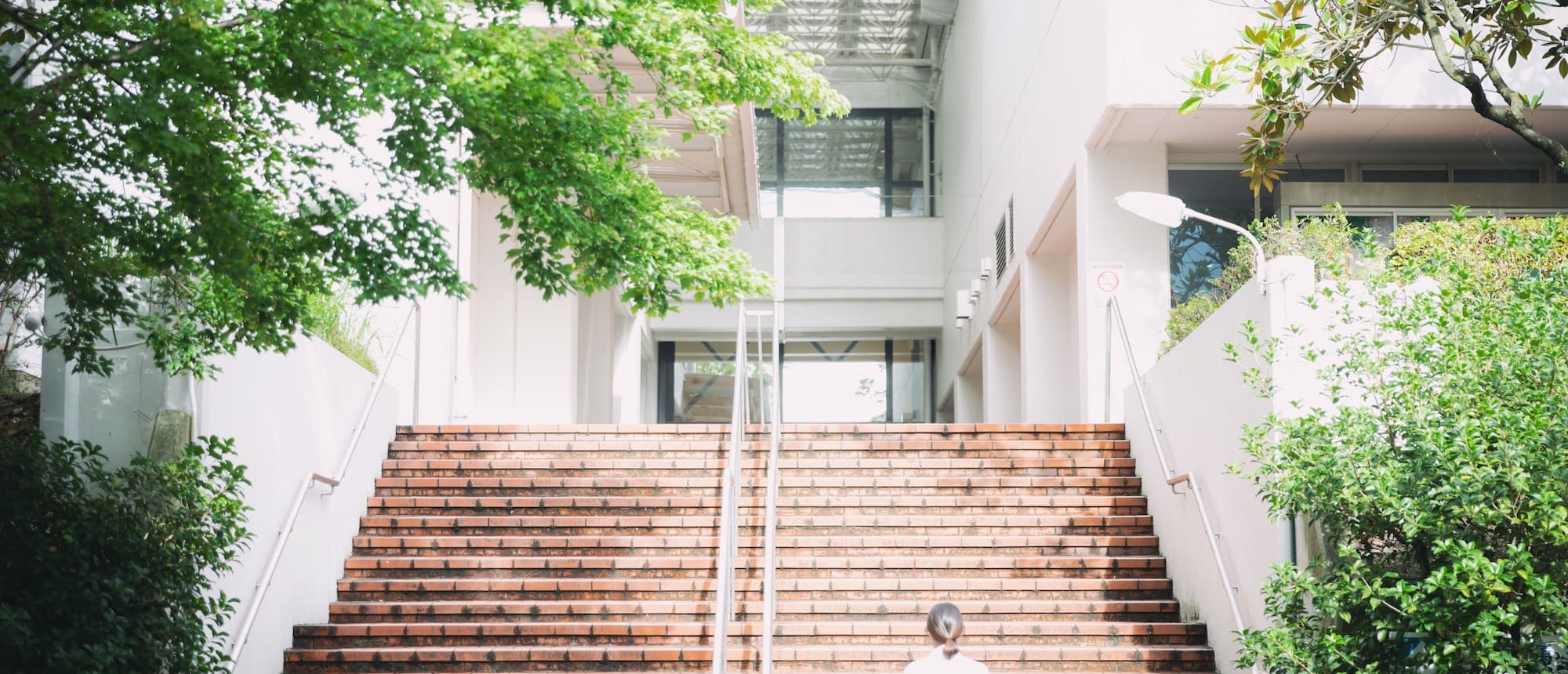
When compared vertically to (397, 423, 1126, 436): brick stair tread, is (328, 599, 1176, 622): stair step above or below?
below

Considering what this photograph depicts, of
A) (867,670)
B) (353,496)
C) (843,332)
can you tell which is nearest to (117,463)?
(353,496)

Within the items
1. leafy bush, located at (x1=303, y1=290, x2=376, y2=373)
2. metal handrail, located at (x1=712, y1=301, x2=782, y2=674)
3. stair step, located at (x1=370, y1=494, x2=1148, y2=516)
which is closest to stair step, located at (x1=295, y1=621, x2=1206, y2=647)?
metal handrail, located at (x1=712, y1=301, x2=782, y2=674)

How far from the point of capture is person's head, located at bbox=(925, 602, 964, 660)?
4734 mm

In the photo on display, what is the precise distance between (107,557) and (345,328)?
4020 millimetres

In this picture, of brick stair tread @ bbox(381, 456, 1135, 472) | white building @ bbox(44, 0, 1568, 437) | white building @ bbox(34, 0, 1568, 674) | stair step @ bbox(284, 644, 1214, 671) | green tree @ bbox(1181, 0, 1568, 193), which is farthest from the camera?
white building @ bbox(44, 0, 1568, 437)

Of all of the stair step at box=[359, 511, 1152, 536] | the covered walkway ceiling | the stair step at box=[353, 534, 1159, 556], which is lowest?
the stair step at box=[353, 534, 1159, 556]

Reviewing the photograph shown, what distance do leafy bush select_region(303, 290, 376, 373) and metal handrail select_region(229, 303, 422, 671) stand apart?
0.73 feet

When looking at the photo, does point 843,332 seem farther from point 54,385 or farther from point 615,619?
point 54,385

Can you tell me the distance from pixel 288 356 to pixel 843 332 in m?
14.3

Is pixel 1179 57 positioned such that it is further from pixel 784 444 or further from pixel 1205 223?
pixel 784 444

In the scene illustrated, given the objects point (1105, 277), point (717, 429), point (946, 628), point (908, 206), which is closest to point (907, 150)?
point (908, 206)

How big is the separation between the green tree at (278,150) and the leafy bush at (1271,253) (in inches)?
168

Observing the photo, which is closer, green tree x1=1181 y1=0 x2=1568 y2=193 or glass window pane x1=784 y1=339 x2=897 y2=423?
green tree x1=1181 y1=0 x2=1568 y2=193

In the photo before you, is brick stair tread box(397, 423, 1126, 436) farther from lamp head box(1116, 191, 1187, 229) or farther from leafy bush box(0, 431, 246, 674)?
leafy bush box(0, 431, 246, 674)
